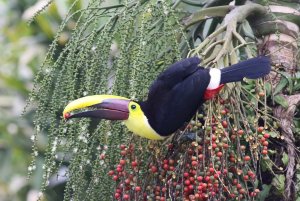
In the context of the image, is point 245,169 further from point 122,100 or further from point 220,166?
point 122,100

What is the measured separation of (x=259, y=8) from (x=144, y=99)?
456 mm

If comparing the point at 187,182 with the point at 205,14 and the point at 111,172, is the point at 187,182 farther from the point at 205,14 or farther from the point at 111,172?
the point at 205,14

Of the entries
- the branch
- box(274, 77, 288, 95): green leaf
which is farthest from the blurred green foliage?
box(274, 77, 288, 95): green leaf

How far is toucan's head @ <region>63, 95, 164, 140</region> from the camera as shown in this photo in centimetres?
118

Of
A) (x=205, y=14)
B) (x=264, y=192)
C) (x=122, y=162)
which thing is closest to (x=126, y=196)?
(x=122, y=162)

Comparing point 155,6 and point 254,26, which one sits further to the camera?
point 254,26

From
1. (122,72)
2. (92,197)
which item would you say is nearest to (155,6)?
(122,72)

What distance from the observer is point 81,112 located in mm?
1192

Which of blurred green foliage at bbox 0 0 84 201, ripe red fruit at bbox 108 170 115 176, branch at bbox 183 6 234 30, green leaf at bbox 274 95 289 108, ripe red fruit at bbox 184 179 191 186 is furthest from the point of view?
blurred green foliage at bbox 0 0 84 201

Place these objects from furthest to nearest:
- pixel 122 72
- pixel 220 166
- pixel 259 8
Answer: pixel 259 8 < pixel 122 72 < pixel 220 166

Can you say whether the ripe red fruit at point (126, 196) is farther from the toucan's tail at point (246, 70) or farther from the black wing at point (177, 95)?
the toucan's tail at point (246, 70)

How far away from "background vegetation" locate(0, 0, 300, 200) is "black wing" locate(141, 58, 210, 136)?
0.10 feet

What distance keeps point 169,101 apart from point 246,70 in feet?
0.53

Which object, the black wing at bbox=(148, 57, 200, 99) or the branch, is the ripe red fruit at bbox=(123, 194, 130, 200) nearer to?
the black wing at bbox=(148, 57, 200, 99)
